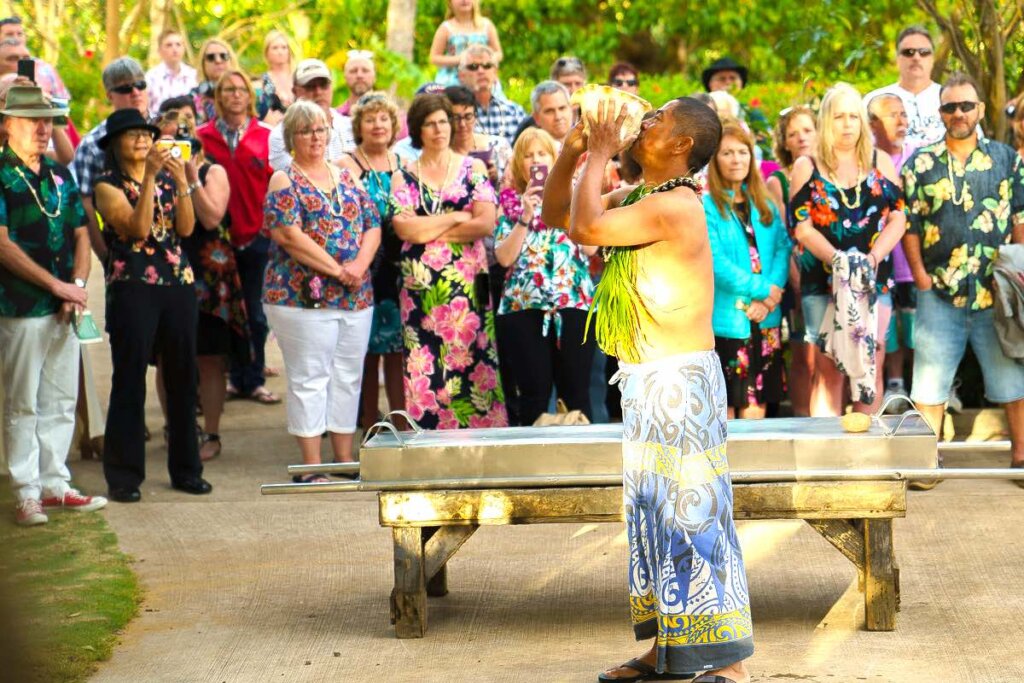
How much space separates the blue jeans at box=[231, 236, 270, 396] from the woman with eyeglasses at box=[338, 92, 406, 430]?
884 mm

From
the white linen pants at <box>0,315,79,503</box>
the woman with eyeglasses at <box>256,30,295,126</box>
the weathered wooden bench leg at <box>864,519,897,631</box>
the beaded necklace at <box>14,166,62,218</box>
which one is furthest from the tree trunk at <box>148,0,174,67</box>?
the weathered wooden bench leg at <box>864,519,897,631</box>

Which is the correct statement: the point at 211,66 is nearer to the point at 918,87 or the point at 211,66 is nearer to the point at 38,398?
the point at 38,398

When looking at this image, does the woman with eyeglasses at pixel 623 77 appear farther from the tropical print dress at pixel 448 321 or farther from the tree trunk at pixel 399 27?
the tree trunk at pixel 399 27

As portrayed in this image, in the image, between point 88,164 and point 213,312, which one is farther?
point 213,312

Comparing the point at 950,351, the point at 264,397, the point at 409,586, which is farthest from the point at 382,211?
the point at 409,586

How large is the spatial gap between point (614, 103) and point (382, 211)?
4052 mm

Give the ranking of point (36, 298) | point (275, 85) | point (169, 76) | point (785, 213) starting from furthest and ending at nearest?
point (169, 76) → point (275, 85) → point (785, 213) → point (36, 298)

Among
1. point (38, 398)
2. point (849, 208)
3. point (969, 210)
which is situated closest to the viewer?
point (38, 398)

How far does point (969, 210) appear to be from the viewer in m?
8.00

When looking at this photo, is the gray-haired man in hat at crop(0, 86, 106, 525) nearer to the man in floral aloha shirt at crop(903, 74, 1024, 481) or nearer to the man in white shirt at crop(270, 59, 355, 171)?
the man in white shirt at crop(270, 59, 355, 171)

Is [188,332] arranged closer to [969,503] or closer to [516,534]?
[516,534]

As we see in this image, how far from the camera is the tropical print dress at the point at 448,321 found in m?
8.39

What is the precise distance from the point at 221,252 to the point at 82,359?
3.44 ft

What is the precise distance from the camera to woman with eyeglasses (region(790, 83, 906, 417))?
26.8 feet
